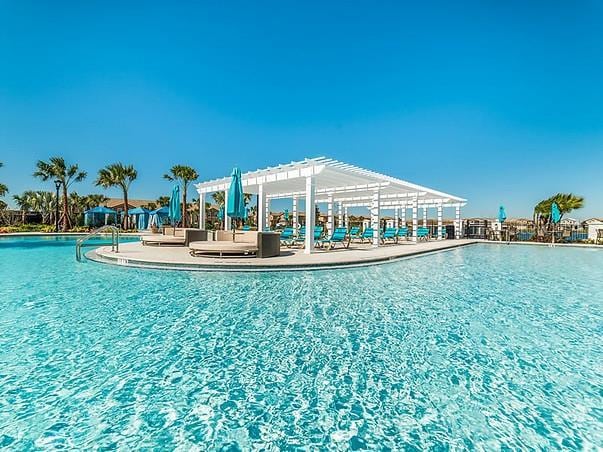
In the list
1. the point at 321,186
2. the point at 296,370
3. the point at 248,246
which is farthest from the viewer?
the point at 321,186

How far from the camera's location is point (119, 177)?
95.6ft

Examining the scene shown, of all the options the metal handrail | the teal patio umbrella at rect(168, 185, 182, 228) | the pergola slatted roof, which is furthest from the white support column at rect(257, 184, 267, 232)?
the metal handrail

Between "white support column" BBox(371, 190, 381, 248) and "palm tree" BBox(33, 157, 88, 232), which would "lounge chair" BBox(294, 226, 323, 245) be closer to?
"white support column" BBox(371, 190, 381, 248)

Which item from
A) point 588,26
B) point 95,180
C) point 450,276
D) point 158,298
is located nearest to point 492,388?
point 158,298

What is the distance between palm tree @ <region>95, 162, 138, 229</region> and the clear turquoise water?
26.4 meters

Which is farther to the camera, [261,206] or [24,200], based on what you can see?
[24,200]

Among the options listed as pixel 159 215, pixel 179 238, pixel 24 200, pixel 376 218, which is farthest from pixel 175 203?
pixel 24 200

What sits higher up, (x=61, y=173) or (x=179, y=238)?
(x=61, y=173)

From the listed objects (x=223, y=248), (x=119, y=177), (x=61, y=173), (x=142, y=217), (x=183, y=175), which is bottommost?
(x=223, y=248)

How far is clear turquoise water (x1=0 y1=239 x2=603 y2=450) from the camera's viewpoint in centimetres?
203

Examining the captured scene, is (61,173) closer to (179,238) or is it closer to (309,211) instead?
(179,238)

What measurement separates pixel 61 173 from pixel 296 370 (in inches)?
1237

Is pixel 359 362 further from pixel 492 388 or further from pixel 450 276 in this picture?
pixel 450 276

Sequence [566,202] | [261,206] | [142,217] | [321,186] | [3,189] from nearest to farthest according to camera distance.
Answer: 1. [261,206]
2. [321,186]
3. [566,202]
4. [3,189]
5. [142,217]
